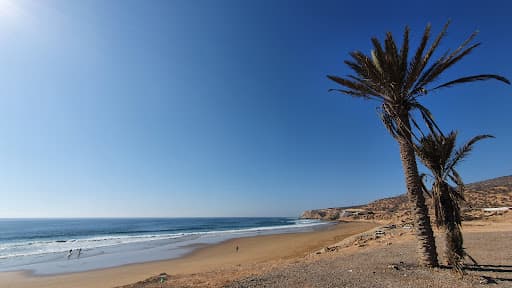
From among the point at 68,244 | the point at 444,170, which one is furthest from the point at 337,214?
the point at 444,170

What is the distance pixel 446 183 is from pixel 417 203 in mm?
1173

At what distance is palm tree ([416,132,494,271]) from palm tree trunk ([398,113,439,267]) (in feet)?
1.13

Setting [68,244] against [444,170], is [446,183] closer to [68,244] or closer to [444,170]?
[444,170]

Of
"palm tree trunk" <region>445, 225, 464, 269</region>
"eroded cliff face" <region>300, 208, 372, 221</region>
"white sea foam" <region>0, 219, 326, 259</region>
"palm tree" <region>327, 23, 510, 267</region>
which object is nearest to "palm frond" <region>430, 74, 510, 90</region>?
"palm tree" <region>327, 23, 510, 267</region>

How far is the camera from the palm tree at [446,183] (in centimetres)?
953

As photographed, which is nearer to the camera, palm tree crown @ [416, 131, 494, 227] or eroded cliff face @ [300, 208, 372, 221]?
palm tree crown @ [416, 131, 494, 227]

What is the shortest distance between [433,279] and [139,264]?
57.7 ft

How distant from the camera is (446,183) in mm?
9859

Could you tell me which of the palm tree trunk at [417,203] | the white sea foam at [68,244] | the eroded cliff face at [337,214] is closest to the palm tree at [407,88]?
the palm tree trunk at [417,203]

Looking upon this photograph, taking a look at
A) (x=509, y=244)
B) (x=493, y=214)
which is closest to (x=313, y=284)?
(x=509, y=244)

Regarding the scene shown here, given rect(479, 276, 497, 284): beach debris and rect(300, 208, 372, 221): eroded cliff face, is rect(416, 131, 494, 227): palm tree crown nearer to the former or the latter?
rect(479, 276, 497, 284): beach debris

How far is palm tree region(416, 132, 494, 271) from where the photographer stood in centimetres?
953

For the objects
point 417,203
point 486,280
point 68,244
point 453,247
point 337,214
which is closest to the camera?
point 486,280

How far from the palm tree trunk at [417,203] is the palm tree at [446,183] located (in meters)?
0.34
